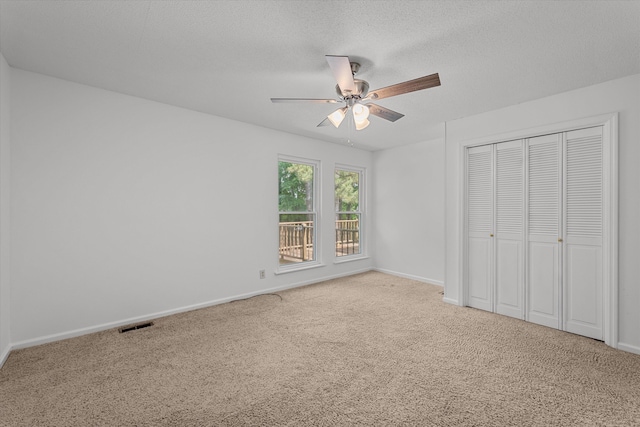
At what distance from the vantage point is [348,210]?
554 cm

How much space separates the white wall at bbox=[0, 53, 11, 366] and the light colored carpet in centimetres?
24

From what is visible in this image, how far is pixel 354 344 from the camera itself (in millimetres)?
2613

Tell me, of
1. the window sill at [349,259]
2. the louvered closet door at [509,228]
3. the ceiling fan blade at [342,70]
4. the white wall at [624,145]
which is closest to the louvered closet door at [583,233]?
the white wall at [624,145]

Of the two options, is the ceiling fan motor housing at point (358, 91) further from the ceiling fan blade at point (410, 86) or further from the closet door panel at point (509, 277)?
the closet door panel at point (509, 277)

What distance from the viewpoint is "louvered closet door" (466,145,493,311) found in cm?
351

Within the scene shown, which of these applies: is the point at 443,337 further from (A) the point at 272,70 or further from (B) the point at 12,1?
(B) the point at 12,1

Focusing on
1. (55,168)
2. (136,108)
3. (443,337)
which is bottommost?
(443,337)

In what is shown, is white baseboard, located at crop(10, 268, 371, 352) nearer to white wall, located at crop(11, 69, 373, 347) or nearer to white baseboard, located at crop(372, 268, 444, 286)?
white wall, located at crop(11, 69, 373, 347)

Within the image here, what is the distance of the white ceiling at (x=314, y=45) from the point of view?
174 centimetres

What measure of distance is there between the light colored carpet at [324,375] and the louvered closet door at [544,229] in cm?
24

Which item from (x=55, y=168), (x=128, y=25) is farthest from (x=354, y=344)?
(x=55, y=168)

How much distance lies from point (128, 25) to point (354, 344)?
115 inches

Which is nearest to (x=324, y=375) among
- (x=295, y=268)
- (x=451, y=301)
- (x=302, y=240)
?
(x=451, y=301)

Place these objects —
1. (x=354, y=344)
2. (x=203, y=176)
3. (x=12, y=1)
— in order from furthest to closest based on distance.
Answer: (x=203, y=176), (x=354, y=344), (x=12, y=1)
